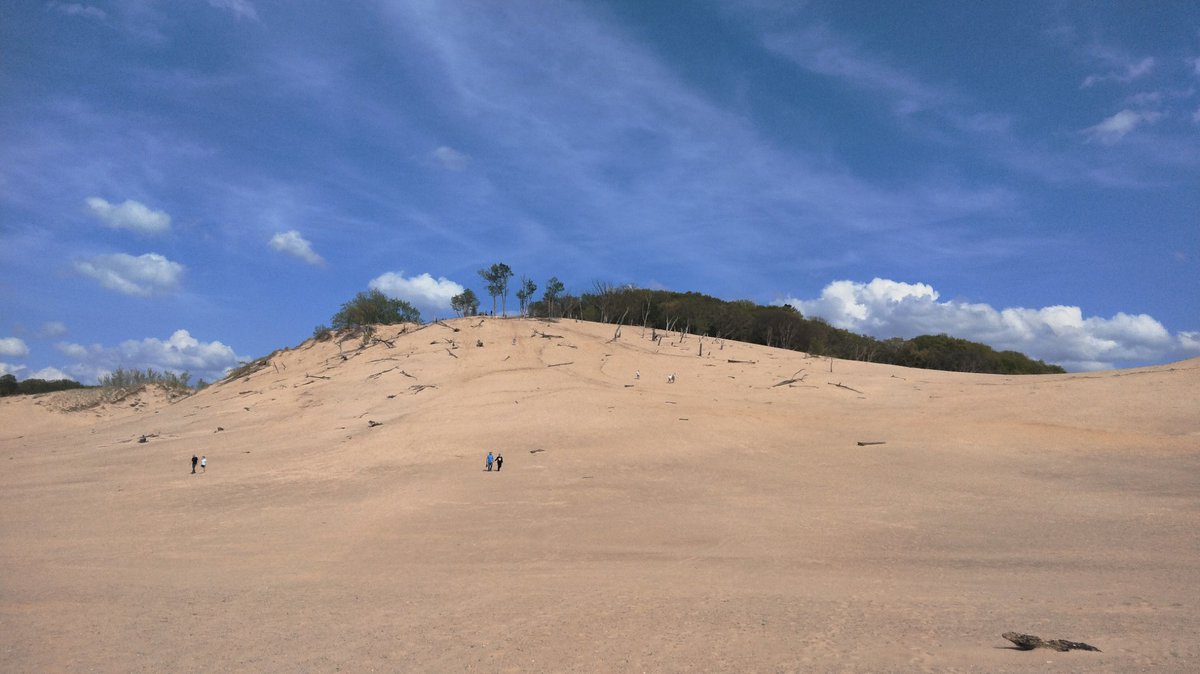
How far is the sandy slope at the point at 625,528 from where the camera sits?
834cm

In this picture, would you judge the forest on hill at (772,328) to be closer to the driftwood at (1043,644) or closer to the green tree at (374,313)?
the green tree at (374,313)

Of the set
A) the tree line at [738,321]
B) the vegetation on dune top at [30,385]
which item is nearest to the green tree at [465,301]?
the tree line at [738,321]

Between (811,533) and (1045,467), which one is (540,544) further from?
(1045,467)

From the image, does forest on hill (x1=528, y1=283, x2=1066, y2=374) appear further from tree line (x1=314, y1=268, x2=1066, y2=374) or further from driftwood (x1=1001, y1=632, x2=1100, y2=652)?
driftwood (x1=1001, y1=632, x2=1100, y2=652)

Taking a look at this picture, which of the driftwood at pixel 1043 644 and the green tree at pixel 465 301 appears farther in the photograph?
the green tree at pixel 465 301

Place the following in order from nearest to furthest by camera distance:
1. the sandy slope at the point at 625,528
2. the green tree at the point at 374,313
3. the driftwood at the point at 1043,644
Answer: the driftwood at the point at 1043,644, the sandy slope at the point at 625,528, the green tree at the point at 374,313

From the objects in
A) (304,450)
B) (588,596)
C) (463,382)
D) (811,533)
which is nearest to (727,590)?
(588,596)

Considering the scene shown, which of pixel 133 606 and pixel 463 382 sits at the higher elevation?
pixel 463 382

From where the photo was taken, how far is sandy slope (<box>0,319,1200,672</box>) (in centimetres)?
834

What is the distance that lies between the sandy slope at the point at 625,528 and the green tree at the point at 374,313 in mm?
14270

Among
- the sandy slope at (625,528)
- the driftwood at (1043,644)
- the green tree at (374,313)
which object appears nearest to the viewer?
the driftwood at (1043,644)

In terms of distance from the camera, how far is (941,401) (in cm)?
2773

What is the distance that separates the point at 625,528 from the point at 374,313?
4041 cm

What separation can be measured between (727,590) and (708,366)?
27.9m
